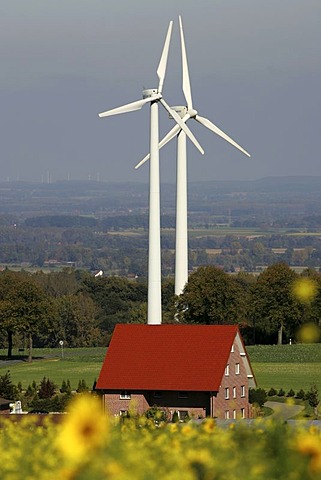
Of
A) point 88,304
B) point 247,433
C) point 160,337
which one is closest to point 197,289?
point 160,337

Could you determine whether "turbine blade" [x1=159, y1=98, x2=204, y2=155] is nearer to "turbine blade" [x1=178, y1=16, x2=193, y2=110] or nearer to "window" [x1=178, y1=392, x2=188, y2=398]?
"turbine blade" [x1=178, y1=16, x2=193, y2=110]

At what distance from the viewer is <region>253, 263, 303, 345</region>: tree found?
96000 millimetres

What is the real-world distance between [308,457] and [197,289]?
7957 centimetres

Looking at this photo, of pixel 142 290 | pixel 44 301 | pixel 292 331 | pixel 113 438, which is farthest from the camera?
pixel 142 290

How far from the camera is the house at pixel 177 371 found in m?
53.3

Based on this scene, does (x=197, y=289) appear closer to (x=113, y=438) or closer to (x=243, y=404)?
(x=243, y=404)

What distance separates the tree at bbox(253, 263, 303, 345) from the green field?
4.43 metres

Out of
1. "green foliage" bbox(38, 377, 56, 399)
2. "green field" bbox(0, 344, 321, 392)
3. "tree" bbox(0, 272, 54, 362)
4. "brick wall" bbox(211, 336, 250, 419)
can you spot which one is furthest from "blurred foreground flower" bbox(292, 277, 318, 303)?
"brick wall" bbox(211, 336, 250, 419)

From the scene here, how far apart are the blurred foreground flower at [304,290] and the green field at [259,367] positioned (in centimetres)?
510

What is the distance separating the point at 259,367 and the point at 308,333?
21.1m

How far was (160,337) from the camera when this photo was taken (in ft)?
186

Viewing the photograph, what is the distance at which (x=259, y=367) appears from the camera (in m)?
80.2

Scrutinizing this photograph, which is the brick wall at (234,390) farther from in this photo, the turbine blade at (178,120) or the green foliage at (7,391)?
the turbine blade at (178,120)

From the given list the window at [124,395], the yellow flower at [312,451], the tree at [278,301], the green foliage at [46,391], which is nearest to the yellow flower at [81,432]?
the yellow flower at [312,451]
